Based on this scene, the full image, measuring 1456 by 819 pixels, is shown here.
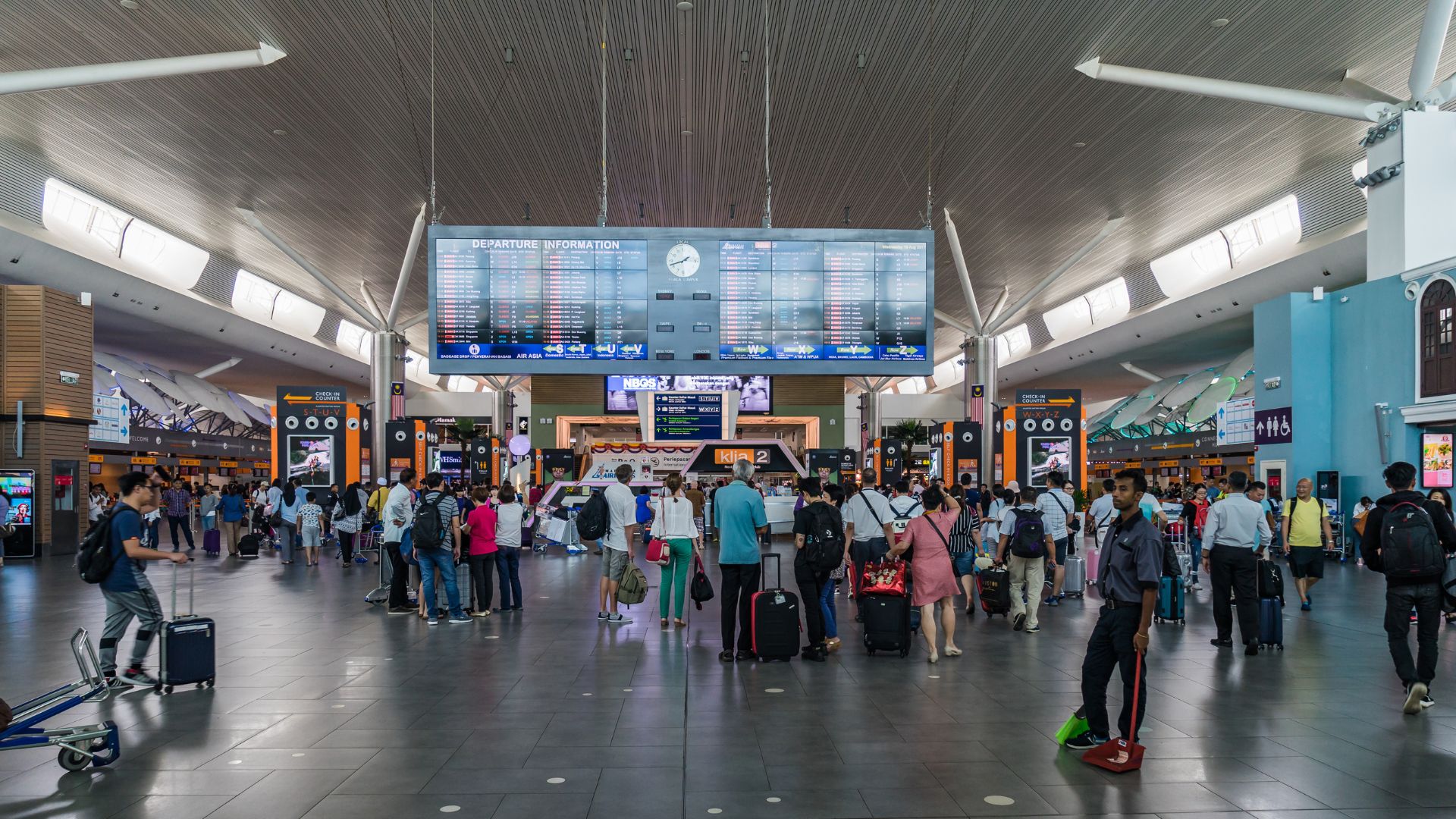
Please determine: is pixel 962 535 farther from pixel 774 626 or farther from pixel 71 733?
pixel 71 733

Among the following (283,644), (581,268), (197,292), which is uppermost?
(197,292)

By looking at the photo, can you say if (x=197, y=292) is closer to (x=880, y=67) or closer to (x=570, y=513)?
(x=570, y=513)

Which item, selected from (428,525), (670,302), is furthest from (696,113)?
(428,525)

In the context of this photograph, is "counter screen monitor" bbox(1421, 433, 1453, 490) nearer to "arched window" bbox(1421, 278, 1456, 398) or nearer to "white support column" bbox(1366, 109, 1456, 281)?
"arched window" bbox(1421, 278, 1456, 398)

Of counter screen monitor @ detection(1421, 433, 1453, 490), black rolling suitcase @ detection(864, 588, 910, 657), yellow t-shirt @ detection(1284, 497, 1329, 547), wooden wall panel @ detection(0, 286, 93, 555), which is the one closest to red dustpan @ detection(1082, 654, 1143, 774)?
black rolling suitcase @ detection(864, 588, 910, 657)

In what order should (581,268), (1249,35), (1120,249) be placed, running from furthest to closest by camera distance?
1. (1120,249)
2. (1249,35)
3. (581,268)

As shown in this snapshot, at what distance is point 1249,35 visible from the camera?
50.0ft

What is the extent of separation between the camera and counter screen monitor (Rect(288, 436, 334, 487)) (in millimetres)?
24844

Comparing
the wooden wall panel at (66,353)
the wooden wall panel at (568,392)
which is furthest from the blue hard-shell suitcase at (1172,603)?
the wooden wall panel at (568,392)

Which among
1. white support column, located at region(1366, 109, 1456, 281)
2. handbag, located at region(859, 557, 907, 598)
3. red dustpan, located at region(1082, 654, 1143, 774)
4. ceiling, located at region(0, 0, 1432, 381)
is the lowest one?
red dustpan, located at region(1082, 654, 1143, 774)

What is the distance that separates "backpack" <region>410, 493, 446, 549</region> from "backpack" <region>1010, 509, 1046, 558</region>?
219 inches

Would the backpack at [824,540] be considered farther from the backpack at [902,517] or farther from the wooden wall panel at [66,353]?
the wooden wall panel at [66,353]

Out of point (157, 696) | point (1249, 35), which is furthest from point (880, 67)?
point (157, 696)

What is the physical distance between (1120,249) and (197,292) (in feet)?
90.7
